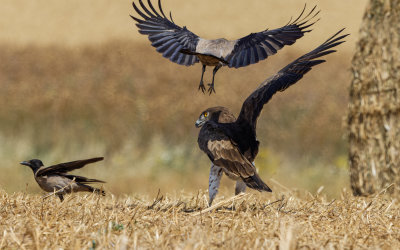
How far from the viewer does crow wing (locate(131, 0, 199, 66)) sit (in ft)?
20.0

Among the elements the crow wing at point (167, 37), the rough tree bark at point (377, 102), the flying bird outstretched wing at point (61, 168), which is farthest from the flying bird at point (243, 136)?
the rough tree bark at point (377, 102)

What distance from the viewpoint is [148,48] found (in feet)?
71.0

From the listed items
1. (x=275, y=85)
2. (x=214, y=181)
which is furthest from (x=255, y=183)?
(x=275, y=85)

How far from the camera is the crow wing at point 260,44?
5812mm

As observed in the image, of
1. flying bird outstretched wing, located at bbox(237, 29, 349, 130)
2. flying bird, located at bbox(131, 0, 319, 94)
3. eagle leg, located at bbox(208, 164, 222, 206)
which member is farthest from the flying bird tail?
flying bird, located at bbox(131, 0, 319, 94)

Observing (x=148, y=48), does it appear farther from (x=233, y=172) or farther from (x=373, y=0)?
(x=233, y=172)

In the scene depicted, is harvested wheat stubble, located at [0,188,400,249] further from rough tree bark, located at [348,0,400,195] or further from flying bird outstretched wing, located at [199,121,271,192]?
rough tree bark, located at [348,0,400,195]

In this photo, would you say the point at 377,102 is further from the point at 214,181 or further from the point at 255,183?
the point at 255,183

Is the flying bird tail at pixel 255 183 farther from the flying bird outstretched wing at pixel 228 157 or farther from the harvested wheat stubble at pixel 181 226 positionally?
the harvested wheat stubble at pixel 181 226

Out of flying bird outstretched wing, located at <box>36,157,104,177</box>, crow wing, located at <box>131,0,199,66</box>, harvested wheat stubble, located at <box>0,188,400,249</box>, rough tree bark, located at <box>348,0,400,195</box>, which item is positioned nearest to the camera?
harvested wheat stubble, located at <box>0,188,400,249</box>

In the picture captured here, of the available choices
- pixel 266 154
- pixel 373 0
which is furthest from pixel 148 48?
pixel 373 0

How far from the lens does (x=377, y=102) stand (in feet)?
34.8

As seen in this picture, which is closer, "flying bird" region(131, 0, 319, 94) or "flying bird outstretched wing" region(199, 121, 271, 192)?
"flying bird" region(131, 0, 319, 94)

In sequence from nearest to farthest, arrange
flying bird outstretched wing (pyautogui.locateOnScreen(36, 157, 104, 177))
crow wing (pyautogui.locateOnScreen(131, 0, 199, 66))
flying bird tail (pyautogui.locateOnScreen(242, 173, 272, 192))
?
crow wing (pyautogui.locateOnScreen(131, 0, 199, 66)), flying bird tail (pyautogui.locateOnScreen(242, 173, 272, 192)), flying bird outstretched wing (pyautogui.locateOnScreen(36, 157, 104, 177))
